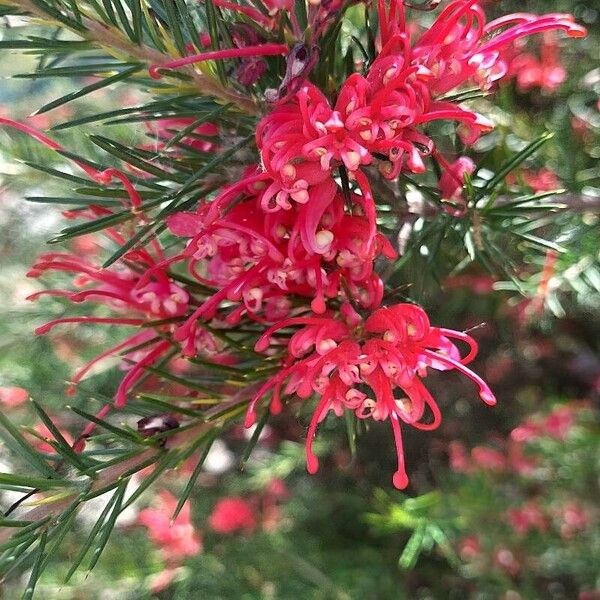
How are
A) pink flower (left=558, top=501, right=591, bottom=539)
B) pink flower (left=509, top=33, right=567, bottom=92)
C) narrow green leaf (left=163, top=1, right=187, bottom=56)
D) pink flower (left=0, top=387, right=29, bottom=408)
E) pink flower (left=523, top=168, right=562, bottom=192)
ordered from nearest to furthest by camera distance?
narrow green leaf (left=163, top=1, right=187, bottom=56) → pink flower (left=523, top=168, right=562, bottom=192) → pink flower (left=509, top=33, right=567, bottom=92) → pink flower (left=558, top=501, right=591, bottom=539) → pink flower (left=0, top=387, right=29, bottom=408)

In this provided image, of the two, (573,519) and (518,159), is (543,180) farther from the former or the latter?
(573,519)

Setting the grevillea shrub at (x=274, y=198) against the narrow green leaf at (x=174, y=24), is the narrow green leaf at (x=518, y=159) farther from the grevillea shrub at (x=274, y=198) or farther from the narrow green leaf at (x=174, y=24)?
the narrow green leaf at (x=174, y=24)

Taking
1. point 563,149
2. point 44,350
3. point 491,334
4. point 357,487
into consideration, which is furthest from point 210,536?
point 563,149

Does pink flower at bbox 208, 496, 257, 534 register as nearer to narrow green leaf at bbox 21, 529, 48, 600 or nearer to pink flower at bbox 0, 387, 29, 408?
pink flower at bbox 0, 387, 29, 408

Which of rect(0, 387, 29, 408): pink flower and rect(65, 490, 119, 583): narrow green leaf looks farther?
rect(0, 387, 29, 408): pink flower

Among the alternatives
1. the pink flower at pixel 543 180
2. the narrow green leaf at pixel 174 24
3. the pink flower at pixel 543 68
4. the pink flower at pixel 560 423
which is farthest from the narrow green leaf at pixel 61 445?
the pink flower at pixel 560 423

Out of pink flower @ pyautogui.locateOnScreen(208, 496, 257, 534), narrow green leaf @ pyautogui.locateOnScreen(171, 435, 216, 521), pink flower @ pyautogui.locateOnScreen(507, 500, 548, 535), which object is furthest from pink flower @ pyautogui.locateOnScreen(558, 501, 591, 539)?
narrow green leaf @ pyautogui.locateOnScreen(171, 435, 216, 521)
